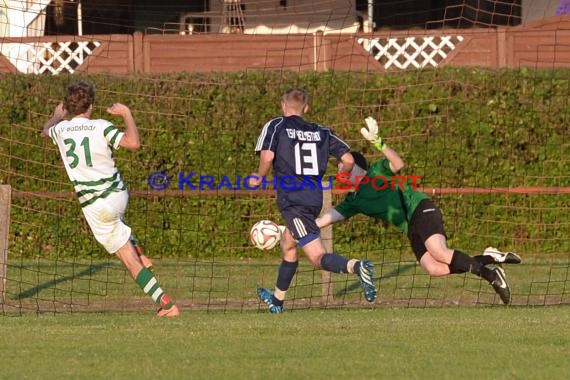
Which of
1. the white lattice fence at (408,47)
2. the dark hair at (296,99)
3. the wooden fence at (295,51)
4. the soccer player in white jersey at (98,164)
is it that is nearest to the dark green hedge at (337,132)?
the wooden fence at (295,51)

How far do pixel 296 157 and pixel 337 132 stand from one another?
5.81 metres

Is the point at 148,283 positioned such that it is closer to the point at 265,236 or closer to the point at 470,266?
the point at 265,236

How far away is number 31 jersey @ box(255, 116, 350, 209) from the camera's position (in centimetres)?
1069

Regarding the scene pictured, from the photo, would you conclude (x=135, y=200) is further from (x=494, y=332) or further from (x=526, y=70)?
(x=494, y=332)

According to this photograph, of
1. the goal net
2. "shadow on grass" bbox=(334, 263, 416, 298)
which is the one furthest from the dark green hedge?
"shadow on grass" bbox=(334, 263, 416, 298)

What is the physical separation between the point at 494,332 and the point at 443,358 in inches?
49.2

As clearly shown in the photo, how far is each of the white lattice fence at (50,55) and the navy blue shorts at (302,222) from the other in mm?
8124

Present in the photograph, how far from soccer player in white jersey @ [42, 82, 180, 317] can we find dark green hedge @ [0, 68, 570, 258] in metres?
5.91

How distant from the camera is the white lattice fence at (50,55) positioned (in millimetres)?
18391

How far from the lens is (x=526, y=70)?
16.5 meters

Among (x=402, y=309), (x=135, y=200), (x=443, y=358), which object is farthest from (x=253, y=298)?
(x=443, y=358)

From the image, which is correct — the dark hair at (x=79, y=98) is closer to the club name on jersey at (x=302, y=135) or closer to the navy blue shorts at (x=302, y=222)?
the club name on jersey at (x=302, y=135)

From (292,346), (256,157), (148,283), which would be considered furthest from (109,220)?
(256,157)

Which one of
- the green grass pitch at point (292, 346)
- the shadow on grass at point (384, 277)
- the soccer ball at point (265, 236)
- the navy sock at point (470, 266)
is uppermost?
the soccer ball at point (265, 236)
